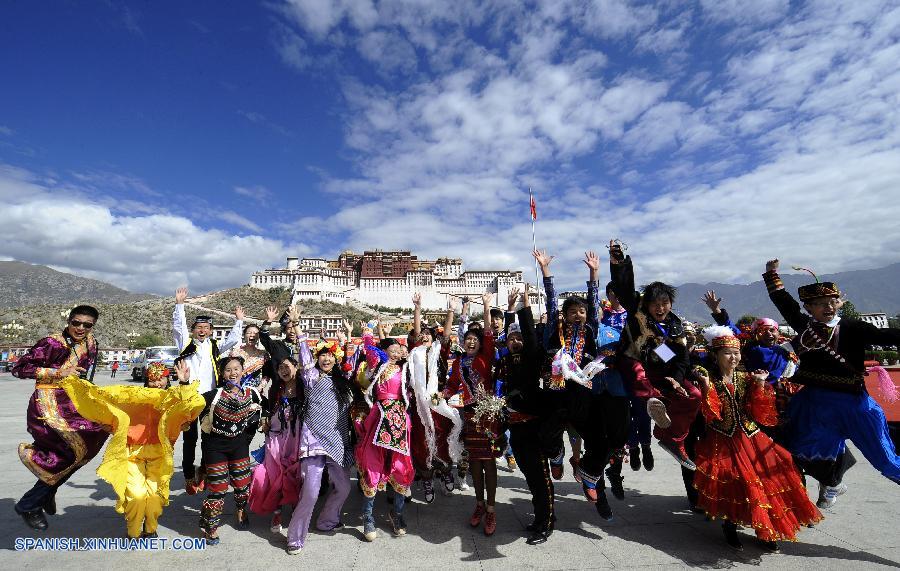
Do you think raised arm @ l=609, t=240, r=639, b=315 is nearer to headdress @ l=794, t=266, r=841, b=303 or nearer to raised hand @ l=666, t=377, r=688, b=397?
raised hand @ l=666, t=377, r=688, b=397

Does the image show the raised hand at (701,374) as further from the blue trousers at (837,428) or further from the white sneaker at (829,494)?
the white sneaker at (829,494)

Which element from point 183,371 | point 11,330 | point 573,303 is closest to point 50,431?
point 183,371

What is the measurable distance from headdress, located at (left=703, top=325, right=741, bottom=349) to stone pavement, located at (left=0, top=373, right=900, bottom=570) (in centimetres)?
175

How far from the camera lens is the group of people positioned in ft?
11.9

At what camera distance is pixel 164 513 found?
4.54 meters

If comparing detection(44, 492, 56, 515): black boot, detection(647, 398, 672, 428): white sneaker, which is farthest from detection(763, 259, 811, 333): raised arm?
detection(44, 492, 56, 515): black boot

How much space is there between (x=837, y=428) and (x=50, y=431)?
7.36 meters

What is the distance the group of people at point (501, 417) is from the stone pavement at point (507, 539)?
0.18m

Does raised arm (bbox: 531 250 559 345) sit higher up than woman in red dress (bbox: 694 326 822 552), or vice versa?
raised arm (bbox: 531 250 559 345)

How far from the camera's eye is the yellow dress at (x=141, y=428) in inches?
149

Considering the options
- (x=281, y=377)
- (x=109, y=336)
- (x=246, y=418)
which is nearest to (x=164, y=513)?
(x=246, y=418)

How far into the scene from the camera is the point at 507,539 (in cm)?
388

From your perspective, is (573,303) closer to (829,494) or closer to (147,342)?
(829,494)

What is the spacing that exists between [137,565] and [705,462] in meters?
4.94
